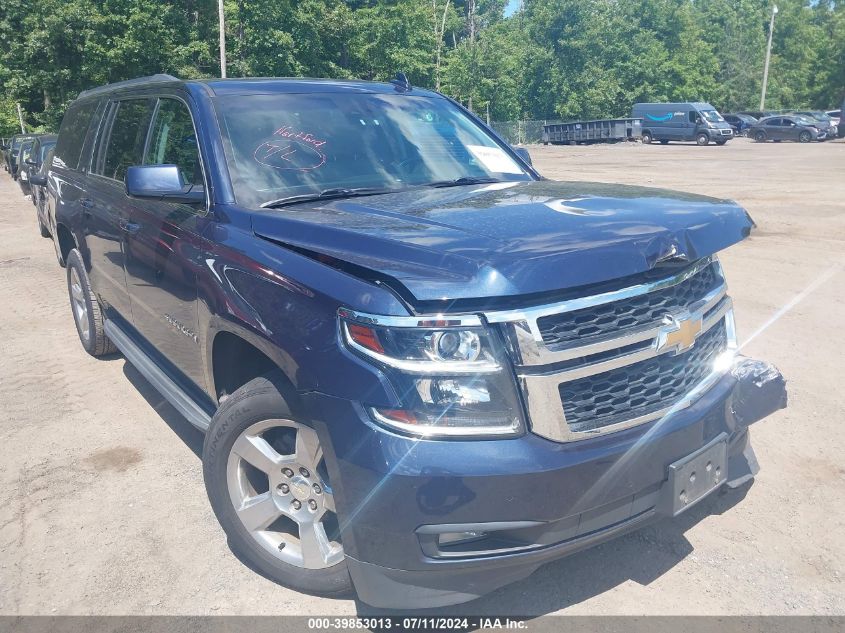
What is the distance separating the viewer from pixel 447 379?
7.73ft

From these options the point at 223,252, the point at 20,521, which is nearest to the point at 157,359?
the point at 20,521

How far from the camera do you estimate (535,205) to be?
309cm

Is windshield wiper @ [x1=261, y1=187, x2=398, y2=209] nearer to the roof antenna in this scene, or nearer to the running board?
the running board

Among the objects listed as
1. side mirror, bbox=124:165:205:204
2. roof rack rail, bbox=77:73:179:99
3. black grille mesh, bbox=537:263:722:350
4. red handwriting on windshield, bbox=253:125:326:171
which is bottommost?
black grille mesh, bbox=537:263:722:350

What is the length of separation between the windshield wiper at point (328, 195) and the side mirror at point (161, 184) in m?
0.37

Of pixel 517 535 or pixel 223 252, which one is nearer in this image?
pixel 517 535

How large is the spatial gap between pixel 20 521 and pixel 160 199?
69.2 inches

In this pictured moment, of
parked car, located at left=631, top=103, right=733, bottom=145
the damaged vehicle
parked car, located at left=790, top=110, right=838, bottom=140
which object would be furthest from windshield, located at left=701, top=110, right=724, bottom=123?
the damaged vehicle

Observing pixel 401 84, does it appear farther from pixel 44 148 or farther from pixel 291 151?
pixel 44 148

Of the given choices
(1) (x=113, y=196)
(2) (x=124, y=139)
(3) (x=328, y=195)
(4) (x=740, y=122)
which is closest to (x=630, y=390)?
(3) (x=328, y=195)

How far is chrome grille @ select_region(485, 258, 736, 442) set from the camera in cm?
236

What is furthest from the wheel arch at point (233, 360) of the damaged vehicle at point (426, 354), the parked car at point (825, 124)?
the parked car at point (825, 124)

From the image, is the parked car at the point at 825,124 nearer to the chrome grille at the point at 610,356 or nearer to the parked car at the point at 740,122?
the parked car at the point at 740,122

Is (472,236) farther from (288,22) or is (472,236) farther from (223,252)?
(288,22)
